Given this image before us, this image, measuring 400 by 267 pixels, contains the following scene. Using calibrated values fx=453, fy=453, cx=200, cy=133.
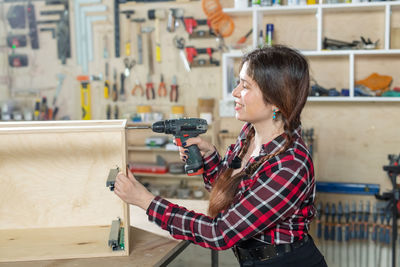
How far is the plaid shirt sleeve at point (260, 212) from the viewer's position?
1.43 m

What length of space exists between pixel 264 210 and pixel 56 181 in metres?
0.90

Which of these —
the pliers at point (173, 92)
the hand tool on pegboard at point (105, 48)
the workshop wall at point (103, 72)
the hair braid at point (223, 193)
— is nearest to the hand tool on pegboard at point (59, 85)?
the workshop wall at point (103, 72)

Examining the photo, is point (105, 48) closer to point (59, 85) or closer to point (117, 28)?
point (117, 28)

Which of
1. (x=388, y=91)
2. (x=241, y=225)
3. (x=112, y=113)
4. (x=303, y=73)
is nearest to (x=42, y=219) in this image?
(x=241, y=225)

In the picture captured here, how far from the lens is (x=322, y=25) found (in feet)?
12.1

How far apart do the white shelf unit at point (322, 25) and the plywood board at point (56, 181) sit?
198 centimetres

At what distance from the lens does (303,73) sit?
152 cm

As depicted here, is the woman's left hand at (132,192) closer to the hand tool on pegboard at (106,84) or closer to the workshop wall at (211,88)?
the workshop wall at (211,88)

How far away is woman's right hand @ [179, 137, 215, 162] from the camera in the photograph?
1853mm

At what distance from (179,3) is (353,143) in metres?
1.92

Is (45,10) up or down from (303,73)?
up

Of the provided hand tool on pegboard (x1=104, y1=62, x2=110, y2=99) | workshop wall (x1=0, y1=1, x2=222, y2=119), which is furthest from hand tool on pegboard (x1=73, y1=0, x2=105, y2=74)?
hand tool on pegboard (x1=104, y1=62, x2=110, y2=99)

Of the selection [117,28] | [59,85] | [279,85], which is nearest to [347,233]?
[279,85]

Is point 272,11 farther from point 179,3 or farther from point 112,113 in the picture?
point 112,113
